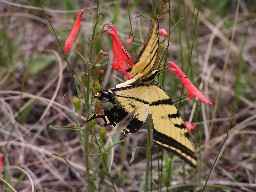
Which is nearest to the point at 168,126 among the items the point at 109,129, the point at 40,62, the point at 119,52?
the point at 119,52

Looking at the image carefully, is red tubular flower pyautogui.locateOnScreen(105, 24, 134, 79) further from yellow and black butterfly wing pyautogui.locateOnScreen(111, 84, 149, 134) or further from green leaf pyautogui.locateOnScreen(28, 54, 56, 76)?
green leaf pyautogui.locateOnScreen(28, 54, 56, 76)

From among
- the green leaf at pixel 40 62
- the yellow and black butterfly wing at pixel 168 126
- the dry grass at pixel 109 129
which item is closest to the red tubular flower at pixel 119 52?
the yellow and black butterfly wing at pixel 168 126

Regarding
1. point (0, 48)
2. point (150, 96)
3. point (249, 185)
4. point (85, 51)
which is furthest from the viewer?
point (85, 51)

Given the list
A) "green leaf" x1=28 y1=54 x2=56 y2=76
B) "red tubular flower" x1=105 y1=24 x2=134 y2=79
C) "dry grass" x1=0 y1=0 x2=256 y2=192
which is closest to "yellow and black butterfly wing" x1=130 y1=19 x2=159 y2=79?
"red tubular flower" x1=105 y1=24 x2=134 y2=79

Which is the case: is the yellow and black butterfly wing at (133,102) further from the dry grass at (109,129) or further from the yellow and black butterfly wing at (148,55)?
the dry grass at (109,129)

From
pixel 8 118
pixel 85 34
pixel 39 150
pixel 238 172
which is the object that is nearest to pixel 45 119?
pixel 8 118

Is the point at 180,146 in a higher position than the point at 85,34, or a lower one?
lower

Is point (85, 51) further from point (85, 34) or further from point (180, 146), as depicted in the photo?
point (180, 146)
